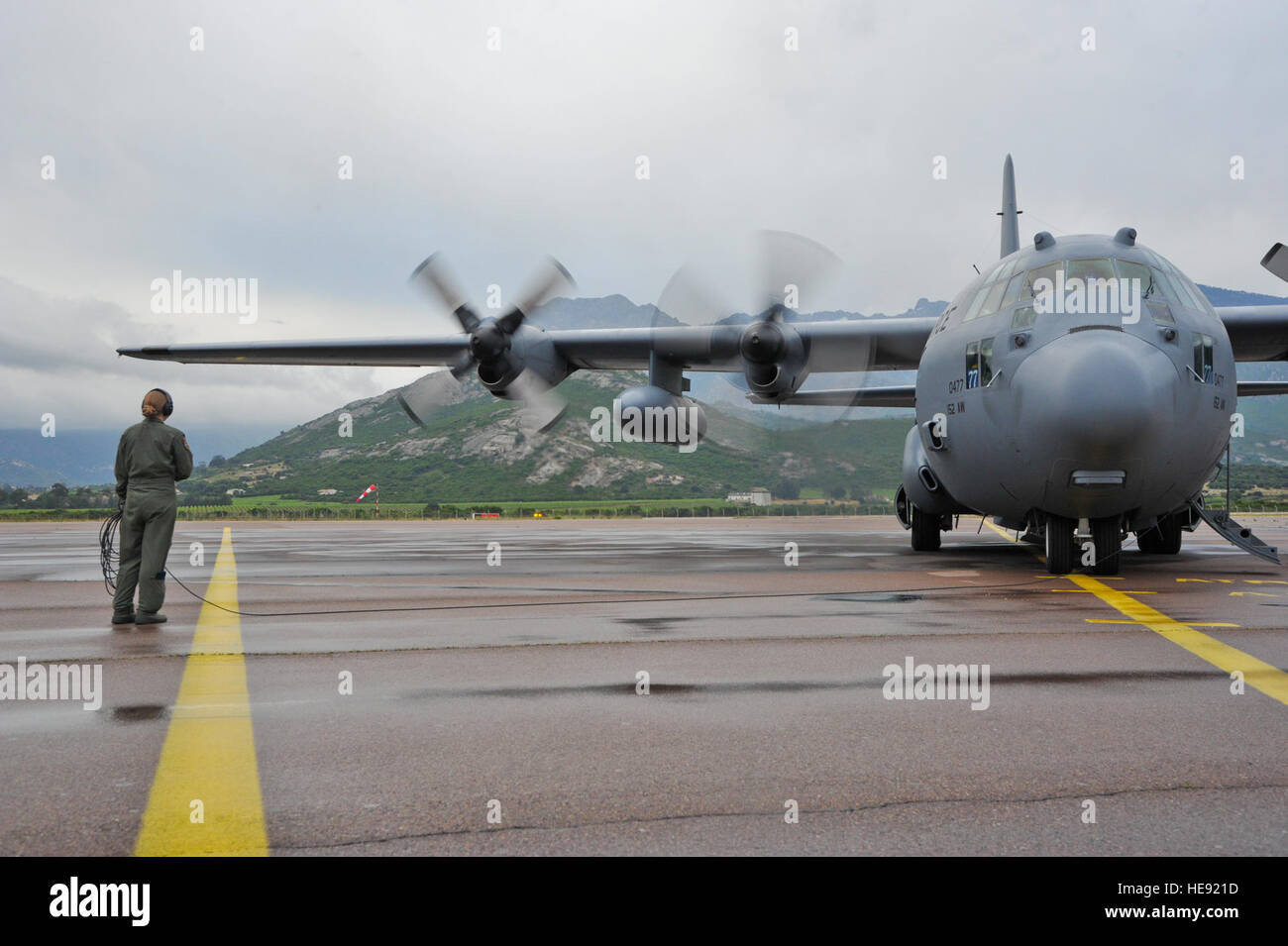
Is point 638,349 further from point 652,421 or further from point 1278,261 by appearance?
point 1278,261

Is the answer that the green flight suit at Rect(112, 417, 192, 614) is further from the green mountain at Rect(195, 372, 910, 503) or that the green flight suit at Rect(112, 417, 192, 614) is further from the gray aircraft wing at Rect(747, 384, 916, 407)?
the green mountain at Rect(195, 372, 910, 503)

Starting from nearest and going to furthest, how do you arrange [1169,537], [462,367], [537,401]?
[1169,537], [537,401], [462,367]

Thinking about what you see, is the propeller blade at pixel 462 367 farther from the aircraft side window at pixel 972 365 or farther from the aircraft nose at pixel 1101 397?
the aircraft nose at pixel 1101 397

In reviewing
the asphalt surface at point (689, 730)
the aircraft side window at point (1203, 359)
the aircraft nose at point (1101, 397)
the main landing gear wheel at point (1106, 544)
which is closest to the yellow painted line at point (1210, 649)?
the asphalt surface at point (689, 730)

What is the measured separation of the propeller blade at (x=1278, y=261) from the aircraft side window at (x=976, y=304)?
4.29 m

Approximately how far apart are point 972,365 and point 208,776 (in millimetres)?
10262

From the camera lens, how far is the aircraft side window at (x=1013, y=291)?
37.0ft

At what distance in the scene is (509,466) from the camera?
147750 millimetres

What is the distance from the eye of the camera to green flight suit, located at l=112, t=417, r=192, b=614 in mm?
8062

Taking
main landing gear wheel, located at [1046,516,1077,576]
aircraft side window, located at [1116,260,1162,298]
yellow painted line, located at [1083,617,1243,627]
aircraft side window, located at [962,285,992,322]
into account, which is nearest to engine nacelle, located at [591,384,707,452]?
aircraft side window, located at [962,285,992,322]

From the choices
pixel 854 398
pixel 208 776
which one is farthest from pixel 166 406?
pixel 854 398

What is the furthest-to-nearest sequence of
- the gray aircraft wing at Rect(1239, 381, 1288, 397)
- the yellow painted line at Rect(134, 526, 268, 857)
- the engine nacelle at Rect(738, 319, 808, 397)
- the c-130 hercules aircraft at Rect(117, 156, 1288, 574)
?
the engine nacelle at Rect(738, 319, 808, 397)
the gray aircraft wing at Rect(1239, 381, 1288, 397)
the c-130 hercules aircraft at Rect(117, 156, 1288, 574)
the yellow painted line at Rect(134, 526, 268, 857)

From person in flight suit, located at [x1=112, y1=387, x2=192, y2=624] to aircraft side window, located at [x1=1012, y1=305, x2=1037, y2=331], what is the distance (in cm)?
920
